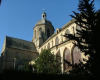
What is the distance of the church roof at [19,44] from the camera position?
4308 centimetres

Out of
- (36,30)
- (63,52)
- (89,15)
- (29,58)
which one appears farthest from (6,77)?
(36,30)

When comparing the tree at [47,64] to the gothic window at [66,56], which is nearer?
the tree at [47,64]

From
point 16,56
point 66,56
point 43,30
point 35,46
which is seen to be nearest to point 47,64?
point 66,56

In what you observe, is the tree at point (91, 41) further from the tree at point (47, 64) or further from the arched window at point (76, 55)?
the arched window at point (76, 55)

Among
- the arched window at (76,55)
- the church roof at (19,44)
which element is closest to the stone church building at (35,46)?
the church roof at (19,44)

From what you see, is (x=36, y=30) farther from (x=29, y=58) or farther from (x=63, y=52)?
(x=63, y=52)

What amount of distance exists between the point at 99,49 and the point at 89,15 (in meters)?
2.48

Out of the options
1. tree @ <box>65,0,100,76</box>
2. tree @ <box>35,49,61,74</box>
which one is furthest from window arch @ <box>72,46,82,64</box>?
tree @ <box>65,0,100,76</box>

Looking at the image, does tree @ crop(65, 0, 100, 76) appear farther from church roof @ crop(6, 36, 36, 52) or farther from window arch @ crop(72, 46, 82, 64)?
church roof @ crop(6, 36, 36, 52)

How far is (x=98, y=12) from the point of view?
9.64 metres

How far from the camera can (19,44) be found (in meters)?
45.2

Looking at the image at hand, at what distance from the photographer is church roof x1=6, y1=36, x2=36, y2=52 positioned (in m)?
43.1

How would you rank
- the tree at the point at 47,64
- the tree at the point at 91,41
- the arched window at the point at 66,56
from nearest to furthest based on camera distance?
the tree at the point at 91,41 < the tree at the point at 47,64 < the arched window at the point at 66,56

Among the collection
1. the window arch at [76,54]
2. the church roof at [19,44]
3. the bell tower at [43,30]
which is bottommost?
the window arch at [76,54]
